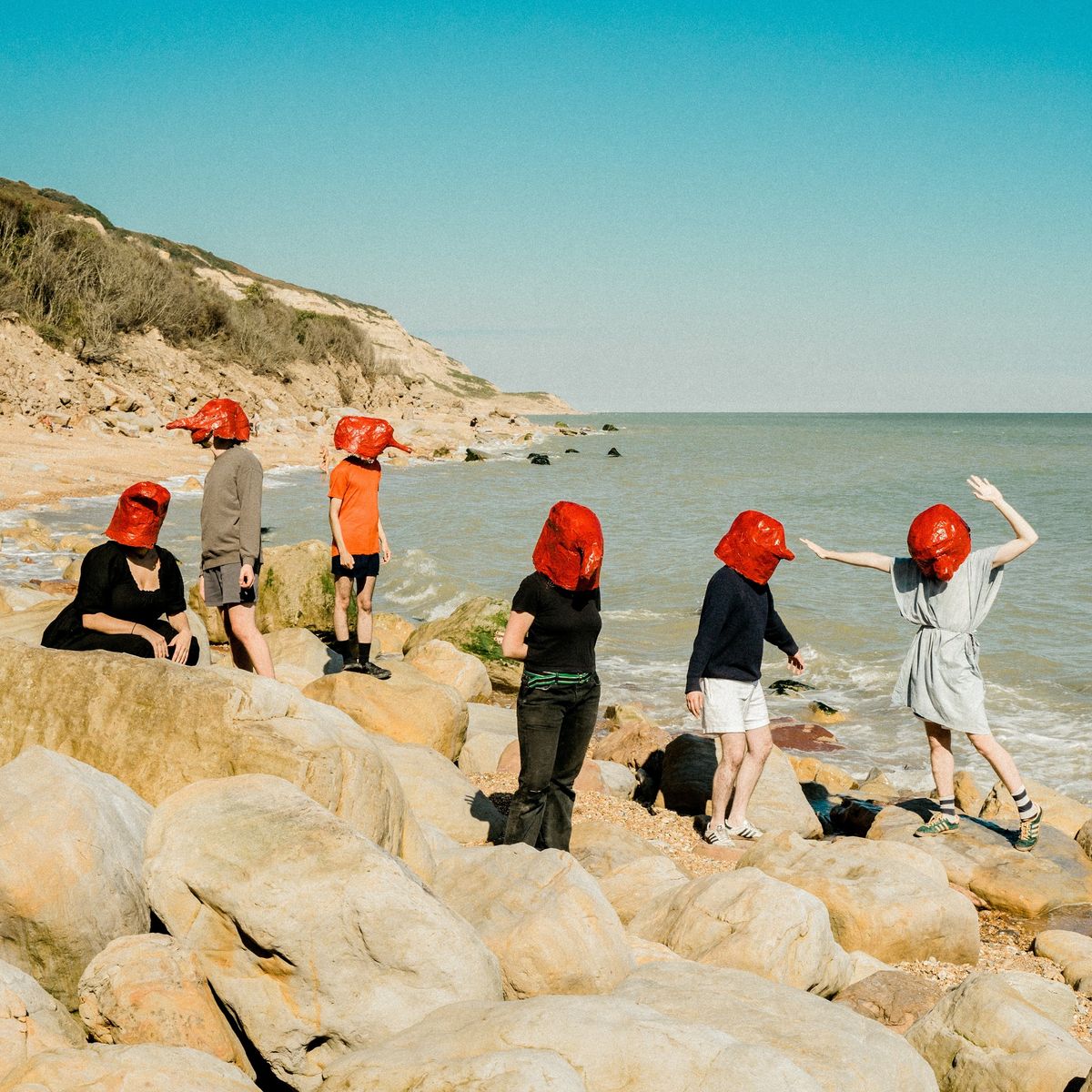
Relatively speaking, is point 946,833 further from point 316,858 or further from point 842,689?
point 842,689

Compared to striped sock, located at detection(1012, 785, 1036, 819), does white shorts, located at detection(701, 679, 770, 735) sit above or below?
above

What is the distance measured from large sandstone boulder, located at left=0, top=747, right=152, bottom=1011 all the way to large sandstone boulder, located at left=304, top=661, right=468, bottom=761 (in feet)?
11.4

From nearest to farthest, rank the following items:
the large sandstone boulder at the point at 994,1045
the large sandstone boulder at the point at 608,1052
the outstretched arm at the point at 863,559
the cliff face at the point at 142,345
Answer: the large sandstone boulder at the point at 608,1052 → the large sandstone boulder at the point at 994,1045 → the outstretched arm at the point at 863,559 → the cliff face at the point at 142,345

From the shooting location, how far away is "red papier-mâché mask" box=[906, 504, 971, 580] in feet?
20.4

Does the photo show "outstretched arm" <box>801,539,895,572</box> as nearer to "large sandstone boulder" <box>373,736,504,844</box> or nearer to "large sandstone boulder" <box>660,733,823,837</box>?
"large sandstone boulder" <box>660,733,823,837</box>

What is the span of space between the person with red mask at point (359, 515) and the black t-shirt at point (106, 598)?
2.28 metres

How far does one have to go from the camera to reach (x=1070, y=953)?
527 centimetres

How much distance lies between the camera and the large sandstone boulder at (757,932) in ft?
13.7

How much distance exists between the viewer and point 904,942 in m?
5.12

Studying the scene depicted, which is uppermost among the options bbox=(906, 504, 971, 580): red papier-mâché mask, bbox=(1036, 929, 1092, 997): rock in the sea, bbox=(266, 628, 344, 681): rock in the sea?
bbox=(906, 504, 971, 580): red papier-mâché mask

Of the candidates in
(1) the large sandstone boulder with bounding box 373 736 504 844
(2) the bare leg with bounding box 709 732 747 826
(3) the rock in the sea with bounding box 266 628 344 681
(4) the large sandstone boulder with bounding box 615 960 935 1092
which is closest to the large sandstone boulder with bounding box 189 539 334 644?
(3) the rock in the sea with bounding box 266 628 344 681

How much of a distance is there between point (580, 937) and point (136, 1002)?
1.46m

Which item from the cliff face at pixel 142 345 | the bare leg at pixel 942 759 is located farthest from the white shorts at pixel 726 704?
the cliff face at pixel 142 345

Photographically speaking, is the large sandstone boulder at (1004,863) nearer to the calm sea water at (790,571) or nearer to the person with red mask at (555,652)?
the person with red mask at (555,652)
